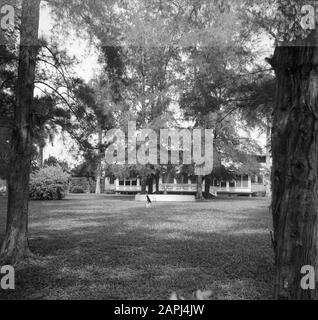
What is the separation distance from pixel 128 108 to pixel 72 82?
32320 millimetres

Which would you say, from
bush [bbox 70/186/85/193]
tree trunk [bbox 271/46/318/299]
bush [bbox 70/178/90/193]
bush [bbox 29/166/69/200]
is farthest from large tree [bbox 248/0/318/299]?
bush [bbox 70/178/90/193]

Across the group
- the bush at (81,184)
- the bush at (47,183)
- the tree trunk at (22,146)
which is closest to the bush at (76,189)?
the bush at (81,184)

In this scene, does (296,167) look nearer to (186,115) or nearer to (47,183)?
(186,115)

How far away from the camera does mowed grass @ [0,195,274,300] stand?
692 centimetres

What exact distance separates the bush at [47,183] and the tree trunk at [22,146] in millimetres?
26463

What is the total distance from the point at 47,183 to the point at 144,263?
91.7 feet

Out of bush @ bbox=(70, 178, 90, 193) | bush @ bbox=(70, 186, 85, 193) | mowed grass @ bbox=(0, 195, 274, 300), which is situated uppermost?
bush @ bbox=(70, 178, 90, 193)

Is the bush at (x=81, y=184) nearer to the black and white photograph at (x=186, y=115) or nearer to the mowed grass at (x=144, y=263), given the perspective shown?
the black and white photograph at (x=186, y=115)

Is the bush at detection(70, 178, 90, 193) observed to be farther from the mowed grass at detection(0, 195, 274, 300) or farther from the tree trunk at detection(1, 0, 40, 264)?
the tree trunk at detection(1, 0, 40, 264)

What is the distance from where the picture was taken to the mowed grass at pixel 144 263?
6.92 meters

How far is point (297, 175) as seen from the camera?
12.7ft

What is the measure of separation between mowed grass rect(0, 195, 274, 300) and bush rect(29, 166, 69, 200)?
19.8 m

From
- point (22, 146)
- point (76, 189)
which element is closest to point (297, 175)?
point (22, 146)
